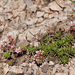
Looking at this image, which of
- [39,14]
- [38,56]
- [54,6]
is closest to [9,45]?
[38,56]

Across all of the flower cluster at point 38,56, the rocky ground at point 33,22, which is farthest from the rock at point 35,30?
the flower cluster at point 38,56

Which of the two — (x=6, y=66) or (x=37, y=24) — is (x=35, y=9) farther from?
(x=6, y=66)

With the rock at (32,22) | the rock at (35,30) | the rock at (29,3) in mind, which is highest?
the rock at (29,3)

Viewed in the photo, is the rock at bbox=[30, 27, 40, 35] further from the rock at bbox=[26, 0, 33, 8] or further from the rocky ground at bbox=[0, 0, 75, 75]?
the rock at bbox=[26, 0, 33, 8]

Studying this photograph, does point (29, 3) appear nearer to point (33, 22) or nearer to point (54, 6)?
point (33, 22)

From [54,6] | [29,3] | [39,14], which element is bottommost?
[39,14]

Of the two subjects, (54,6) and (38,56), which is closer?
(38,56)

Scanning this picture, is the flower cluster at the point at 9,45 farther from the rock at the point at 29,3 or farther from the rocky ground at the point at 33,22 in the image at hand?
the rock at the point at 29,3

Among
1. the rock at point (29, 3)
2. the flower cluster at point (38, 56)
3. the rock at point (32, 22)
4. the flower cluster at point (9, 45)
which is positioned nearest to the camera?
the flower cluster at point (38, 56)

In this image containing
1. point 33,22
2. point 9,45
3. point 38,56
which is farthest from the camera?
point 33,22
